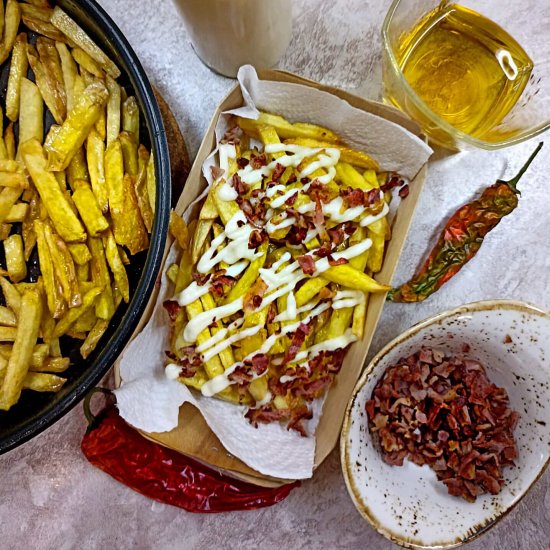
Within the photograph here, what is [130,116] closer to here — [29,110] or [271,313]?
[29,110]

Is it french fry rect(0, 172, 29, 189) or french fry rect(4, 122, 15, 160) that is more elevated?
french fry rect(4, 122, 15, 160)

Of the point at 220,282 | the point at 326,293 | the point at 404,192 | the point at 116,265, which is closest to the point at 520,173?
the point at 404,192

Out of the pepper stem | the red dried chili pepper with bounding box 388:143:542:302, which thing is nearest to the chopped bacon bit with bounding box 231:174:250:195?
the red dried chili pepper with bounding box 388:143:542:302

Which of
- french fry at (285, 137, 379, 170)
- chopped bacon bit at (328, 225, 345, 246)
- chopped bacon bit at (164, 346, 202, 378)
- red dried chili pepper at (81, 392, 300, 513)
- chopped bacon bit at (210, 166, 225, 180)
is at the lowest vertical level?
red dried chili pepper at (81, 392, 300, 513)

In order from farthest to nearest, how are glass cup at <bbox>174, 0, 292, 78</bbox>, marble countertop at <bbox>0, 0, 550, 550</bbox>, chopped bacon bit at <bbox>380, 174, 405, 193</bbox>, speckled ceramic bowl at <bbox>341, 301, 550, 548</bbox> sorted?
marble countertop at <bbox>0, 0, 550, 550</bbox>
chopped bacon bit at <bbox>380, 174, 405, 193</bbox>
speckled ceramic bowl at <bbox>341, 301, 550, 548</bbox>
glass cup at <bbox>174, 0, 292, 78</bbox>

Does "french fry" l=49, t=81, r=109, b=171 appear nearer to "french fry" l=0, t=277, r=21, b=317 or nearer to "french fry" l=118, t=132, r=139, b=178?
"french fry" l=118, t=132, r=139, b=178

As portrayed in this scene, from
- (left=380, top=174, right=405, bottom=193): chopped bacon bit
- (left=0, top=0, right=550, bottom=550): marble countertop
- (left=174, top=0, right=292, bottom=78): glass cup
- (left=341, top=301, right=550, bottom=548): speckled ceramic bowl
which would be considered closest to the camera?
(left=174, top=0, right=292, bottom=78): glass cup
